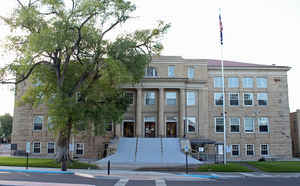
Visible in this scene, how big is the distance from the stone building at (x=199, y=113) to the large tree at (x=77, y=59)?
917 centimetres

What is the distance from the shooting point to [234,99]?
40.8 meters

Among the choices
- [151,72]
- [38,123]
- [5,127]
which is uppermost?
[151,72]

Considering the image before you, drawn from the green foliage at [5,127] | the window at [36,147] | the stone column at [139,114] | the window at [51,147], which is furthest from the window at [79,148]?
the green foliage at [5,127]

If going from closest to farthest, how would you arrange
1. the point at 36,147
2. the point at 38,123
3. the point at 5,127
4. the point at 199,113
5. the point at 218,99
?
the point at 199,113
the point at 36,147
the point at 38,123
the point at 218,99
the point at 5,127

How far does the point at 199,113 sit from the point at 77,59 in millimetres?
17599

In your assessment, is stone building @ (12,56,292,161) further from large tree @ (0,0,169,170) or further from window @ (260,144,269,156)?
large tree @ (0,0,169,170)

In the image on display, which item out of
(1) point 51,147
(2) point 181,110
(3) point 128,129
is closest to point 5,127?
(1) point 51,147

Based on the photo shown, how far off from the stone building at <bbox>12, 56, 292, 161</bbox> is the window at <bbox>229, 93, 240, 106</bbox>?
0.13 meters

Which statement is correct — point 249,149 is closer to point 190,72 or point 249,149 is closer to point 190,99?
point 190,99

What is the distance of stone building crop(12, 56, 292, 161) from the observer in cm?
3691

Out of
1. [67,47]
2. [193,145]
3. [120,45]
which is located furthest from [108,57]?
[193,145]

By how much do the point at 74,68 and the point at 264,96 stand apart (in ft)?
86.5

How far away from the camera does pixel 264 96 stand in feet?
134

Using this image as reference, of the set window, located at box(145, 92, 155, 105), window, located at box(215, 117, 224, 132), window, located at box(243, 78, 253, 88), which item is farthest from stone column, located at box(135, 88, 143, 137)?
window, located at box(243, 78, 253, 88)
